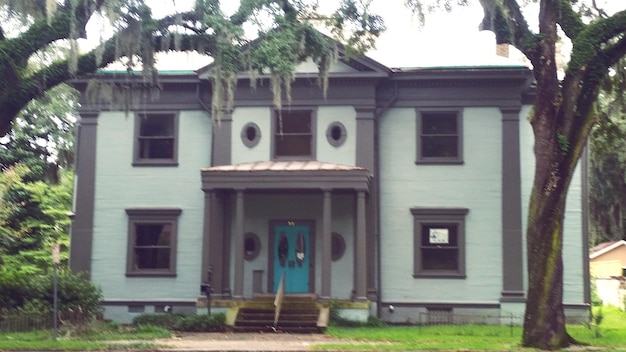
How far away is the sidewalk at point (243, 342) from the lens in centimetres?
1628

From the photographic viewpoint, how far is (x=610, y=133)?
67.8ft

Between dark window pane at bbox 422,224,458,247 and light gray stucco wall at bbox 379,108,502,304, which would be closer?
light gray stucco wall at bbox 379,108,502,304

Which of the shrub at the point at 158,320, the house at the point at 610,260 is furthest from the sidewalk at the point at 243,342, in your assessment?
the house at the point at 610,260

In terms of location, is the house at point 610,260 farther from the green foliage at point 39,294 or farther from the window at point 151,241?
the green foliage at point 39,294

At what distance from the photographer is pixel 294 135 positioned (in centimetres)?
2316

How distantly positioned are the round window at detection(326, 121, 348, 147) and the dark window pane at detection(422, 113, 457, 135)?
2.38 metres

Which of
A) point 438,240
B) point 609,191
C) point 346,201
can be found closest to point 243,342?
point 346,201

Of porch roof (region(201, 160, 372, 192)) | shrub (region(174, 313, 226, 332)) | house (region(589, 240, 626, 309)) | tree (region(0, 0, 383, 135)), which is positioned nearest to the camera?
tree (region(0, 0, 383, 135))

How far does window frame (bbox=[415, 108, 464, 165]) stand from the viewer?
2308 centimetres

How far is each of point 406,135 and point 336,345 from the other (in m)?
8.51

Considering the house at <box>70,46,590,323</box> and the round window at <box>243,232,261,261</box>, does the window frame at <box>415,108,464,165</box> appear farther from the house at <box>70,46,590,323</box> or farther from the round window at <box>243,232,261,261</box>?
the round window at <box>243,232,261,261</box>

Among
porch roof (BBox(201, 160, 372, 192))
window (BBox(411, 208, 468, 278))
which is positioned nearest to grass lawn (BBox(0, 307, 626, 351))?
window (BBox(411, 208, 468, 278))

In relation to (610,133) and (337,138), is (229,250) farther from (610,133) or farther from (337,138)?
(610,133)

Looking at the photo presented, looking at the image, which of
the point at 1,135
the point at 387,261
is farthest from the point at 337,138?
the point at 1,135
